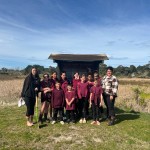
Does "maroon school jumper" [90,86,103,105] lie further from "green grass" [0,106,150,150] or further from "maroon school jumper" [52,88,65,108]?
"maroon school jumper" [52,88,65,108]

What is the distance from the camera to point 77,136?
8656 millimetres

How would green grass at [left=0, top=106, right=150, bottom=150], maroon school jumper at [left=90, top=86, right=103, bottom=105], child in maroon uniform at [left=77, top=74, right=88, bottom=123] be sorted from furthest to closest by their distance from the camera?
1. child in maroon uniform at [left=77, top=74, right=88, bottom=123]
2. maroon school jumper at [left=90, top=86, right=103, bottom=105]
3. green grass at [left=0, top=106, right=150, bottom=150]

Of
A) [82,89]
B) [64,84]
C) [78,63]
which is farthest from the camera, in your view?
[78,63]

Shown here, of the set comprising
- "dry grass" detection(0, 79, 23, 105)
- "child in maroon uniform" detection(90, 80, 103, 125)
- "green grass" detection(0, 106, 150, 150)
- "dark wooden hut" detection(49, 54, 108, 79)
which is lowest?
"green grass" detection(0, 106, 150, 150)

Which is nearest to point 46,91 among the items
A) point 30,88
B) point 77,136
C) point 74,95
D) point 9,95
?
point 30,88

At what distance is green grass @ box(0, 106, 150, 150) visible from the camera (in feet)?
26.2

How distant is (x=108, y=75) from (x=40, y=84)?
2538 millimetres

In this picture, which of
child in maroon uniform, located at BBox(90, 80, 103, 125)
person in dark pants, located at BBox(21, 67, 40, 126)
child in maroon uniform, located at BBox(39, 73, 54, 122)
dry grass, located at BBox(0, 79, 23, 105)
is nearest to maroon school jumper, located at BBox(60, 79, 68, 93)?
child in maroon uniform, located at BBox(39, 73, 54, 122)

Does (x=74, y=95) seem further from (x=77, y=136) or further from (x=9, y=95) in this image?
(x=9, y=95)

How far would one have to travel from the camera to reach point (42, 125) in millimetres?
9711

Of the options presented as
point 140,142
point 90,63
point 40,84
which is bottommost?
point 140,142

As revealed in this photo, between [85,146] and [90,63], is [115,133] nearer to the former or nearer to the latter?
[85,146]

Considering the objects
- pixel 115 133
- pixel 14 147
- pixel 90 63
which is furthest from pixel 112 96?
pixel 90 63

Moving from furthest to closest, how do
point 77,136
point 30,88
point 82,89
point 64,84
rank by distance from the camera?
point 64,84, point 82,89, point 30,88, point 77,136
